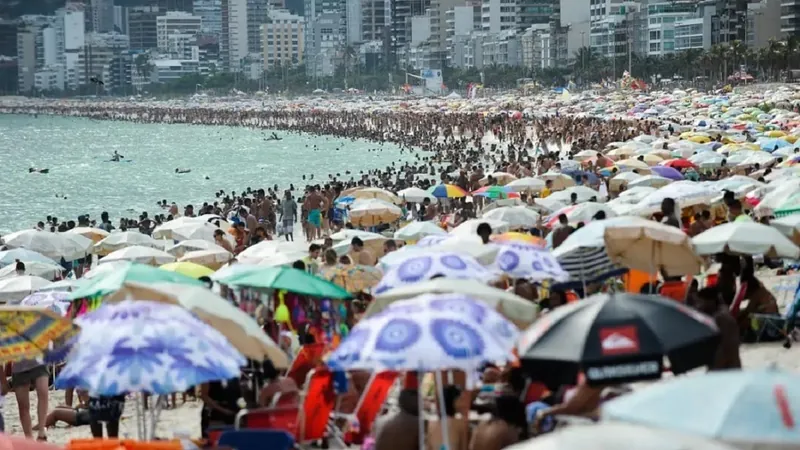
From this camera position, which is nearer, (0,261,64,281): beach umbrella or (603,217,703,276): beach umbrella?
(603,217,703,276): beach umbrella

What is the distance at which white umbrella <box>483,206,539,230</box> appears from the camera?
1697cm

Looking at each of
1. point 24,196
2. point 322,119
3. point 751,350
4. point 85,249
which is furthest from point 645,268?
point 322,119

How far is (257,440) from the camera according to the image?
24.4 feet

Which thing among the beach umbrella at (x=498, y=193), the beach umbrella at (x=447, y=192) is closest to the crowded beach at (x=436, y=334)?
the beach umbrella at (x=498, y=193)

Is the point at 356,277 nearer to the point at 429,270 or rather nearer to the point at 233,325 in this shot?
the point at 429,270

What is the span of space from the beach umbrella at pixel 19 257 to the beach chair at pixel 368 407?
30.5 ft

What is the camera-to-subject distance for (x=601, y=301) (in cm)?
674

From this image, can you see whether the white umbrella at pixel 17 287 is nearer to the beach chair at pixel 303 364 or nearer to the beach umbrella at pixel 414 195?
the beach chair at pixel 303 364

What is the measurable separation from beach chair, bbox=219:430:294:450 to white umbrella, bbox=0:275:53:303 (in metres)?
7.69

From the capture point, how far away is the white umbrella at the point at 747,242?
10.9 metres

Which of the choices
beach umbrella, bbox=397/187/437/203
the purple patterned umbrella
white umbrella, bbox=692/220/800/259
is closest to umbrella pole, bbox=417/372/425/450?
white umbrella, bbox=692/220/800/259

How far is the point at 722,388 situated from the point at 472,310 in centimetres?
233

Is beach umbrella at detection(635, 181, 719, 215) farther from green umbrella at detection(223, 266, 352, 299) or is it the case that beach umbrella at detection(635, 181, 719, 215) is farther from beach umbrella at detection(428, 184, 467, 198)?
beach umbrella at detection(428, 184, 467, 198)

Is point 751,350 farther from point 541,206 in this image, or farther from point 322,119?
point 322,119
